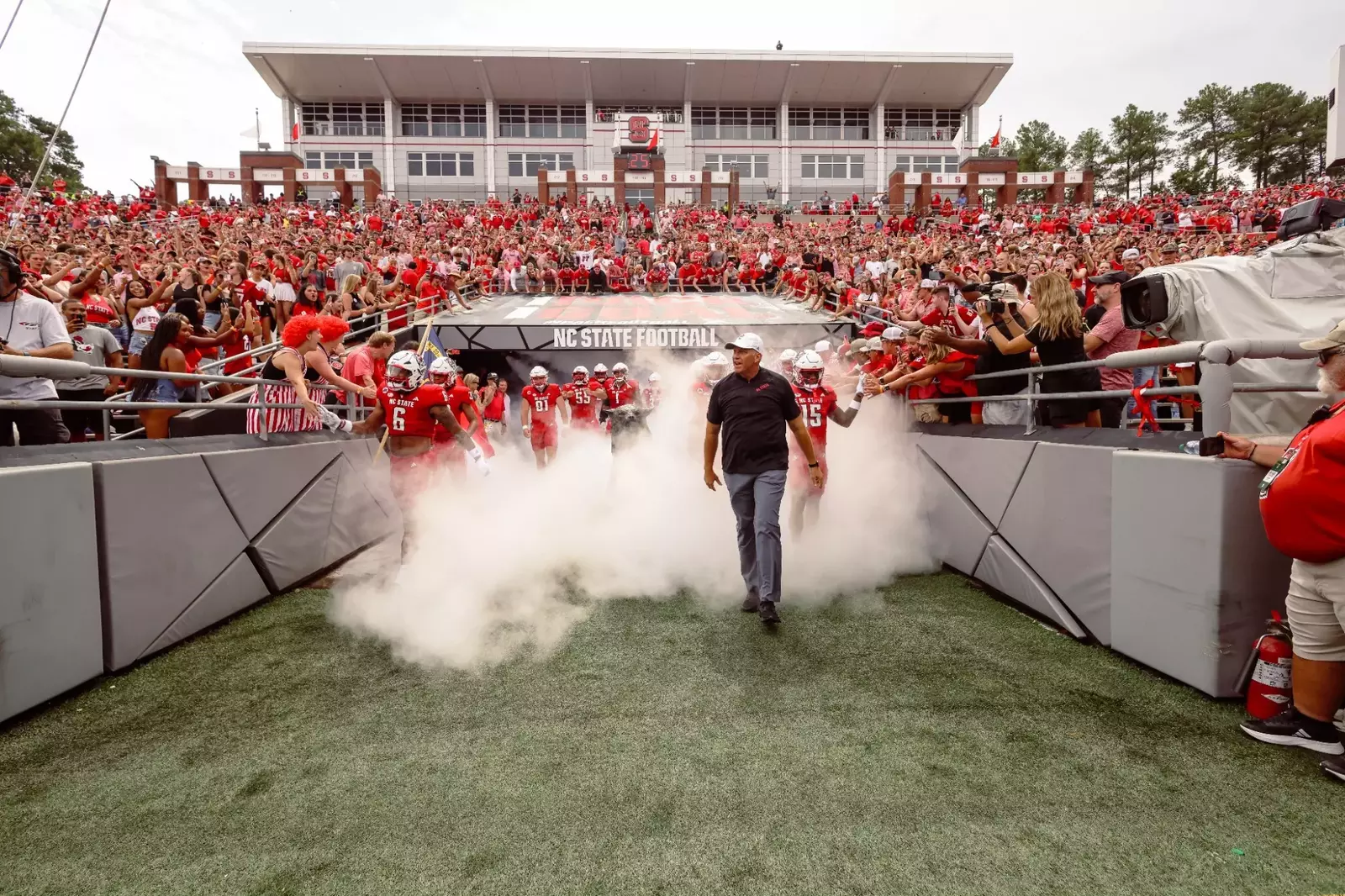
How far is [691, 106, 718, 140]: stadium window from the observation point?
171 ft

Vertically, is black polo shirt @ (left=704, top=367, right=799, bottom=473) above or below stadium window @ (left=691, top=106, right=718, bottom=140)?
below

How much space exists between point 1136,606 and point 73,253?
42.3ft

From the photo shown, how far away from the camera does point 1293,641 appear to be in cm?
346

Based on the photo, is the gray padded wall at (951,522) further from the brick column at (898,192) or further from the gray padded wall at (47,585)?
the brick column at (898,192)

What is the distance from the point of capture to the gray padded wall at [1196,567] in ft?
12.5

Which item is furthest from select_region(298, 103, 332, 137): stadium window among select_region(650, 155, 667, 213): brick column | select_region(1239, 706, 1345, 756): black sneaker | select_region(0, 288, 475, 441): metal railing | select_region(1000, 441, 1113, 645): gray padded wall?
select_region(1239, 706, 1345, 756): black sneaker

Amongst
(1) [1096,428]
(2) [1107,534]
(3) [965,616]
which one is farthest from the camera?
(3) [965,616]

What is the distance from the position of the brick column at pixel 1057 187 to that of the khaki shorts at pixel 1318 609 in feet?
143

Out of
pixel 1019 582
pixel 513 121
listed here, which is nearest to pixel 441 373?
pixel 1019 582

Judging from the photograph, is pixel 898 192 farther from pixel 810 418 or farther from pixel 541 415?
pixel 810 418

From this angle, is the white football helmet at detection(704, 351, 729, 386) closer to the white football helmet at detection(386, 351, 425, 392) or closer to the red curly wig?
the white football helmet at detection(386, 351, 425, 392)

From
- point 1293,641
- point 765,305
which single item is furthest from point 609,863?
point 765,305

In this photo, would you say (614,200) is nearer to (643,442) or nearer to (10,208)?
(10,208)

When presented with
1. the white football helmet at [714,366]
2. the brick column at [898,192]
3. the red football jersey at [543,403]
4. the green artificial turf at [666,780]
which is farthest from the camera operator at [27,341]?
the brick column at [898,192]
